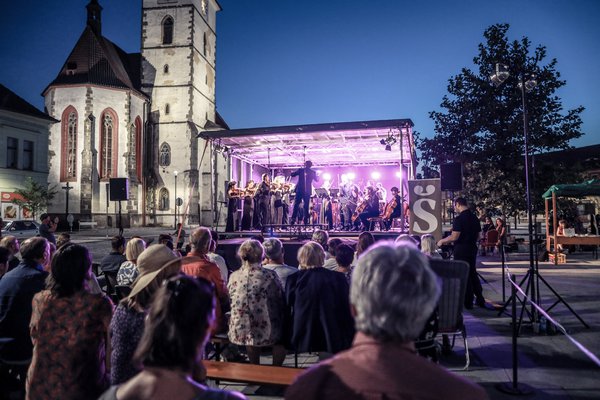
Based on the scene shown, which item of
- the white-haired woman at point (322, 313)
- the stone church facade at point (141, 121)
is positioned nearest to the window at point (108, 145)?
the stone church facade at point (141, 121)

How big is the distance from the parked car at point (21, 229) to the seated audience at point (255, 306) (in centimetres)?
1964

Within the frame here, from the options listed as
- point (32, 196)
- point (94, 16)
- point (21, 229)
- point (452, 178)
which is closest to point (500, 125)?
point (452, 178)

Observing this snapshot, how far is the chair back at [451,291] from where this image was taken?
411 centimetres

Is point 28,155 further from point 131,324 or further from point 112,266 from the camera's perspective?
point 131,324

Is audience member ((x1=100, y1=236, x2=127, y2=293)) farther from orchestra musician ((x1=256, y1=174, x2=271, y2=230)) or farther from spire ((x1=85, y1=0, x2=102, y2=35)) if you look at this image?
spire ((x1=85, y1=0, x2=102, y2=35))

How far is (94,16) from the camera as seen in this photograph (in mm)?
37844

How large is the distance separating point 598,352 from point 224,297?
4.35 metres

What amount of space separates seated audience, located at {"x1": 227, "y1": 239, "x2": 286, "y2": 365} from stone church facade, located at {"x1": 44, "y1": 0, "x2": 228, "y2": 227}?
28.5 metres

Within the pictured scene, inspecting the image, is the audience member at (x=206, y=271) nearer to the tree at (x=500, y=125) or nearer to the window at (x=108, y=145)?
the tree at (x=500, y=125)

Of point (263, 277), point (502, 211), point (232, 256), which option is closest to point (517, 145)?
point (502, 211)

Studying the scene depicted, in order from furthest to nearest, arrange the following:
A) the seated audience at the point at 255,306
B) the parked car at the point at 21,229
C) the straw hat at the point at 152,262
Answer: the parked car at the point at 21,229 → the seated audience at the point at 255,306 → the straw hat at the point at 152,262

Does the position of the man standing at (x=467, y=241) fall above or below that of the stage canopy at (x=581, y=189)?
below

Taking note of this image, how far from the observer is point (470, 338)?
530 cm

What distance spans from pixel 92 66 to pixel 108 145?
6.95 m
